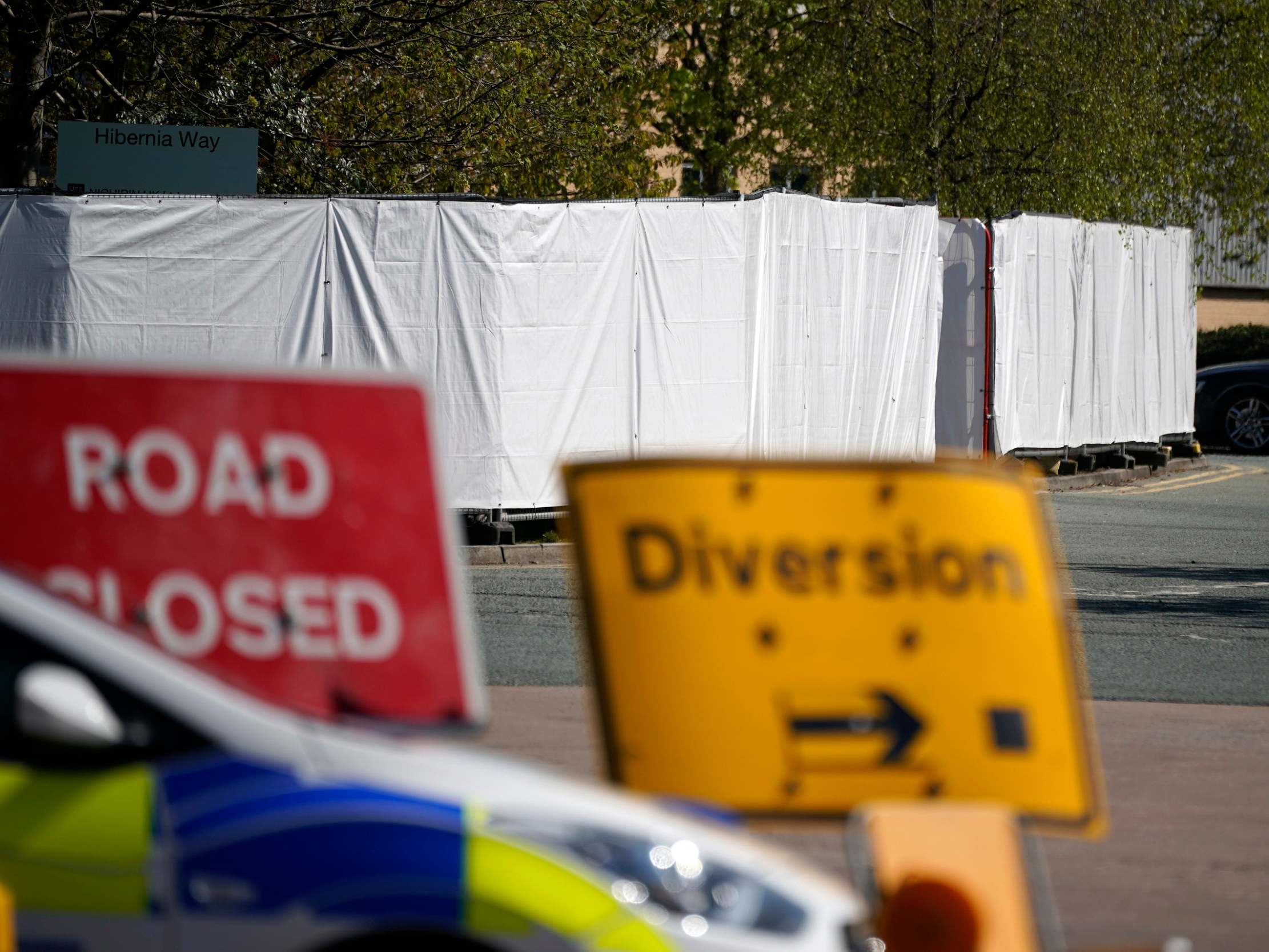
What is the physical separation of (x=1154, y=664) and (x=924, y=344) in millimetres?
7954

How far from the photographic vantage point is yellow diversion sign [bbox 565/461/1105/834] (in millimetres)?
4410

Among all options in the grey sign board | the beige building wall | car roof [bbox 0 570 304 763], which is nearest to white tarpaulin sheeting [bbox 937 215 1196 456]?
the grey sign board

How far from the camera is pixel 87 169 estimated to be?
13906 millimetres

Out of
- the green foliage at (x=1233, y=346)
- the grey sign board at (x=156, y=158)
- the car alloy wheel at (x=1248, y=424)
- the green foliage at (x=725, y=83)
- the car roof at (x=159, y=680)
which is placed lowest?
the car alloy wheel at (x=1248, y=424)

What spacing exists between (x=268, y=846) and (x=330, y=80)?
54.7ft

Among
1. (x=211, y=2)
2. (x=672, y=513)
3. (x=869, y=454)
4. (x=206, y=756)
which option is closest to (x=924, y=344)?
(x=869, y=454)

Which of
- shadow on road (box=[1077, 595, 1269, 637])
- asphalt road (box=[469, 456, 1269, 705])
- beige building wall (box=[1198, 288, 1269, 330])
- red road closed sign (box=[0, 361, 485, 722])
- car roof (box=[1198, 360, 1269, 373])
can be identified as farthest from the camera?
beige building wall (box=[1198, 288, 1269, 330])

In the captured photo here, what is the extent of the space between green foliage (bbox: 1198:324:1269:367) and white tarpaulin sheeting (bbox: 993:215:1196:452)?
13.6m

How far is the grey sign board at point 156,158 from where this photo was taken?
1388 centimetres

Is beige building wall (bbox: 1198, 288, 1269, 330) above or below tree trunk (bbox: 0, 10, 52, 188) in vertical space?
below

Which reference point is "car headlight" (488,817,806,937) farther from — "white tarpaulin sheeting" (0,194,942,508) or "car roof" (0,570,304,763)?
"white tarpaulin sheeting" (0,194,942,508)

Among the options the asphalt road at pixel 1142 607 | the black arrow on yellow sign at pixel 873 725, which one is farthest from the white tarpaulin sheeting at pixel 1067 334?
the black arrow on yellow sign at pixel 873 725

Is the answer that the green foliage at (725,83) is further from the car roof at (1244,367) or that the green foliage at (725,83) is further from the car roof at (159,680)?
the car roof at (159,680)

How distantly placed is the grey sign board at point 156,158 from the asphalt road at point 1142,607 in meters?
3.79
